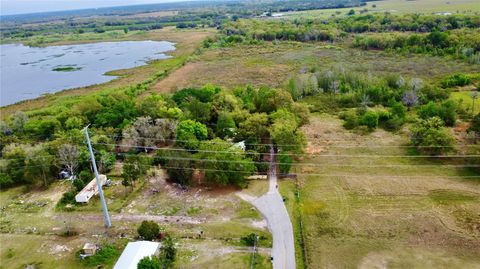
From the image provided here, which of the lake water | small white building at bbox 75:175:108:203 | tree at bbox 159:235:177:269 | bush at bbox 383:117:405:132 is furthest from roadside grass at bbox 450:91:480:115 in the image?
the lake water

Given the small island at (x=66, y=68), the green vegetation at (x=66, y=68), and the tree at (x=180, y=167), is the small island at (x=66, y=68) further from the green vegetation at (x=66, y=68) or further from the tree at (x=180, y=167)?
the tree at (x=180, y=167)

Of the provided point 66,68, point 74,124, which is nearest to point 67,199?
point 74,124

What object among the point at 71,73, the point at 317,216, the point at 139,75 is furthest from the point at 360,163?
the point at 71,73

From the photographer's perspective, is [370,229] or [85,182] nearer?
[370,229]

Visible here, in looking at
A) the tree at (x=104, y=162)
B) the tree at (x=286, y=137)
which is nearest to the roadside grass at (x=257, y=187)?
the tree at (x=286, y=137)

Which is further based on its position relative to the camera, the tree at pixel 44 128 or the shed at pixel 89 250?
the tree at pixel 44 128

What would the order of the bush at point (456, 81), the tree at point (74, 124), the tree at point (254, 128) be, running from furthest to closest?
the bush at point (456, 81), the tree at point (74, 124), the tree at point (254, 128)

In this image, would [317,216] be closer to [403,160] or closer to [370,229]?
[370,229]
